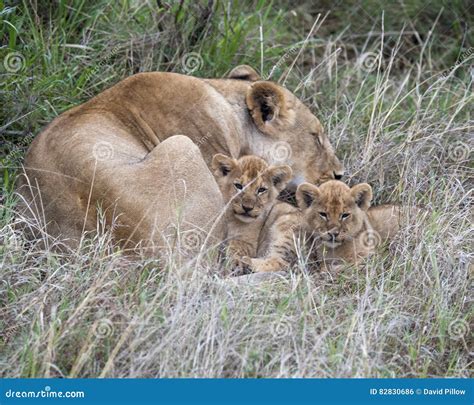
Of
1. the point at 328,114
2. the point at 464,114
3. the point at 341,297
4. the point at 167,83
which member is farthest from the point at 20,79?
the point at 464,114

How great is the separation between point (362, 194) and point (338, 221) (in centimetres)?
23

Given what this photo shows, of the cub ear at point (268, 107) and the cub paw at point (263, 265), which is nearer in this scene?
the cub paw at point (263, 265)

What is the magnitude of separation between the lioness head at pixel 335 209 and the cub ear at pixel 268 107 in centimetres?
69

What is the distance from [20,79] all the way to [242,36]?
1.70 m

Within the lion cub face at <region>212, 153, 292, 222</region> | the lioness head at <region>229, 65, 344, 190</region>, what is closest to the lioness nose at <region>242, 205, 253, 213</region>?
the lion cub face at <region>212, 153, 292, 222</region>

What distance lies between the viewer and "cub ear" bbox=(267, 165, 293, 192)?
5.31m

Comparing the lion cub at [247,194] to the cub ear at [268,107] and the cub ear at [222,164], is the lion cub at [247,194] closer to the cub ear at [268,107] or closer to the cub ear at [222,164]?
the cub ear at [222,164]

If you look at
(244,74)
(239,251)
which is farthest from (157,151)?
(244,74)

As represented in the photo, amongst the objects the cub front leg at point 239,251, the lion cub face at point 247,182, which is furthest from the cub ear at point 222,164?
the cub front leg at point 239,251

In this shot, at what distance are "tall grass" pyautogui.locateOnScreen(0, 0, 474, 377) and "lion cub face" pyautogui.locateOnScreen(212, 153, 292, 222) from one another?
514 mm

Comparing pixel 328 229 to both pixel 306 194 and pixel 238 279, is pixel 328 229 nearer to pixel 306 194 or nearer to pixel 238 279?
pixel 306 194

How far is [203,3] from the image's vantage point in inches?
272

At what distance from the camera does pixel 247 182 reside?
17.1 ft

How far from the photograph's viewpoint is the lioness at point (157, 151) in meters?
A: 4.75
